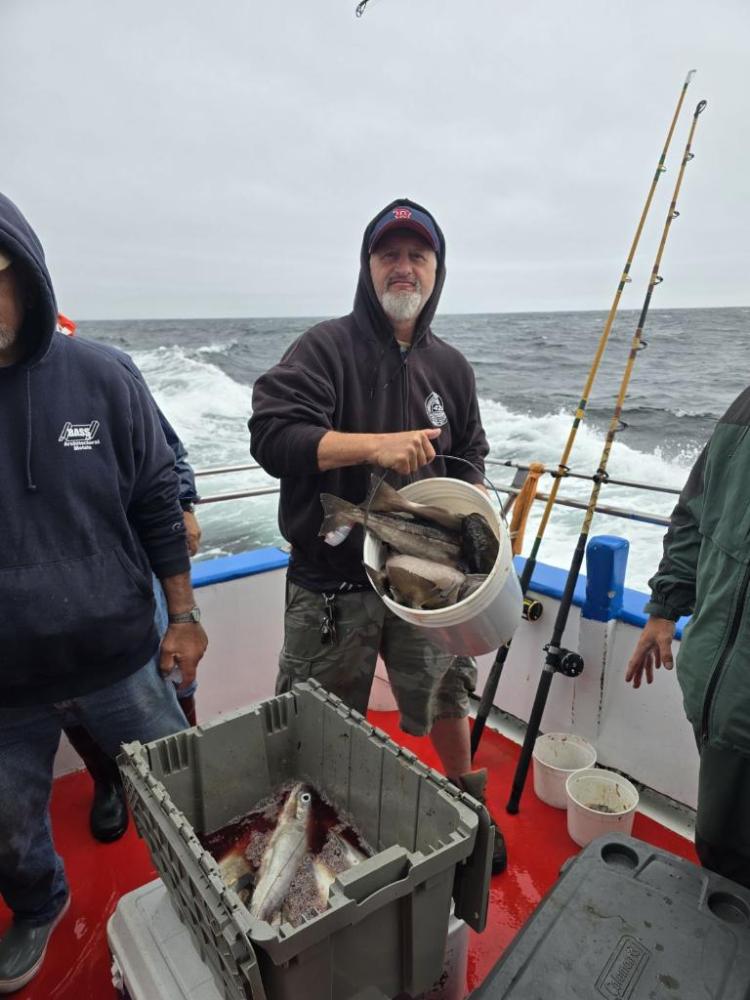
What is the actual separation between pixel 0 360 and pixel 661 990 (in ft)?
6.29

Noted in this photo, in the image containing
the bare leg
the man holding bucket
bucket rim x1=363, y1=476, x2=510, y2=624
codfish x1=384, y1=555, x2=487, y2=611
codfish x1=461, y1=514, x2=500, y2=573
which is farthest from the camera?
the bare leg

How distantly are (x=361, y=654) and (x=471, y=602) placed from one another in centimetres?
80

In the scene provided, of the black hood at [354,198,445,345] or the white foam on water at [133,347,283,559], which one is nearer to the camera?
the black hood at [354,198,445,345]

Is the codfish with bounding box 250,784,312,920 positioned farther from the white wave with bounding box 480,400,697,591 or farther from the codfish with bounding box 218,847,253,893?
the white wave with bounding box 480,400,697,591

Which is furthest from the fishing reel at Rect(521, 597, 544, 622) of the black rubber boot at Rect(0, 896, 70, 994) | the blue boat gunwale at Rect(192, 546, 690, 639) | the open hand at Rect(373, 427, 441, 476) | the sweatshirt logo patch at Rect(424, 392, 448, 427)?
the black rubber boot at Rect(0, 896, 70, 994)

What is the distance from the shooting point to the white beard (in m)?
2.00

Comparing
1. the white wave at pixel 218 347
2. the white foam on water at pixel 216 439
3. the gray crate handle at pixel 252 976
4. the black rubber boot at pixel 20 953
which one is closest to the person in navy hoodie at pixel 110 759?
the black rubber boot at pixel 20 953

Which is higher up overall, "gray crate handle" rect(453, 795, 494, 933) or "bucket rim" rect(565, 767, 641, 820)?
"gray crate handle" rect(453, 795, 494, 933)

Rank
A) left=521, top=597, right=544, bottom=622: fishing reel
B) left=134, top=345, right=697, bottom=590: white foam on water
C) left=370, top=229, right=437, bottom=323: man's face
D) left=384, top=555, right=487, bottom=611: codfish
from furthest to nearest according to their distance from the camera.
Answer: left=134, top=345, right=697, bottom=590: white foam on water, left=521, top=597, right=544, bottom=622: fishing reel, left=370, top=229, right=437, bottom=323: man's face, left=384, top=555, right=487, bottom=611: codfish

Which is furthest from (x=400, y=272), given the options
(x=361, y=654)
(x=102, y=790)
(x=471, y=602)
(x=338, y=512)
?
(x=102, y=790)

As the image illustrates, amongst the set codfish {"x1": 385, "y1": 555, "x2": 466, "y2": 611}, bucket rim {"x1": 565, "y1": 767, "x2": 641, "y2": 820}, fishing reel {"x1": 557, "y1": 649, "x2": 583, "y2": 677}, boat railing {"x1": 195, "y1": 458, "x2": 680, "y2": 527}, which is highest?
codfish {"x1": 385, "y1": 555, "x2": 466, "y2": 611}

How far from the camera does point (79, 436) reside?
1.56 metres

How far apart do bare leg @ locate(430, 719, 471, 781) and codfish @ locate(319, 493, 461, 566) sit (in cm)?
89

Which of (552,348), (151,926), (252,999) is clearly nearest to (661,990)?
(252,999)
